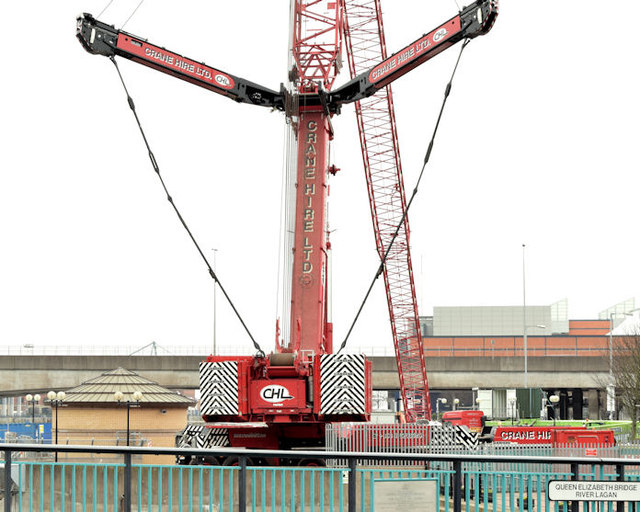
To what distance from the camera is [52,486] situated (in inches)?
481

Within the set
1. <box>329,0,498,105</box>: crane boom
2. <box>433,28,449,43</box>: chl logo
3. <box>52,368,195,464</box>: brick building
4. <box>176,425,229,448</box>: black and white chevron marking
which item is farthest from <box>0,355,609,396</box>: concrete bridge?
<box>433,28,449,43</box>: chl logo

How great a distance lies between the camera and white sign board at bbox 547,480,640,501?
10.8 m

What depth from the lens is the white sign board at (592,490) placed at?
426 inches

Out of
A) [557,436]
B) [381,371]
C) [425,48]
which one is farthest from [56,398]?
[381,371]

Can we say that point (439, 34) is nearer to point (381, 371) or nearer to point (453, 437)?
point (453, 437)

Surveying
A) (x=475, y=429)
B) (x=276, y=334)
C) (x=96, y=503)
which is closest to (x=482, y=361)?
(x=475, y=429)

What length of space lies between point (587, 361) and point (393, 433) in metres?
47.8

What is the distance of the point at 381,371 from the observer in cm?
7331

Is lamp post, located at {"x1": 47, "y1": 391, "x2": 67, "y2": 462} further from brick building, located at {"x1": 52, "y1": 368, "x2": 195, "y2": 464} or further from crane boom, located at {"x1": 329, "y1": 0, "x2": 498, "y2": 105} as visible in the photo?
crane boom, located at {"x1": 329, "y1": 0, "x2": 498, "y2": 105}

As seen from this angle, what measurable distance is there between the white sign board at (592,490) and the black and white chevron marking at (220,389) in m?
14.7

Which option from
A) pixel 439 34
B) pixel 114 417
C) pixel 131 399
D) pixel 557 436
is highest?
pixel 439 34

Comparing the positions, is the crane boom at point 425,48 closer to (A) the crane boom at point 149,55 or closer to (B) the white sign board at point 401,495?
(A) the crane boom at point 149,55

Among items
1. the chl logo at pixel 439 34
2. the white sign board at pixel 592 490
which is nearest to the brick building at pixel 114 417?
the chl logo at pixel 439 34

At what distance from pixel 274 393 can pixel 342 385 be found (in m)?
1.93
